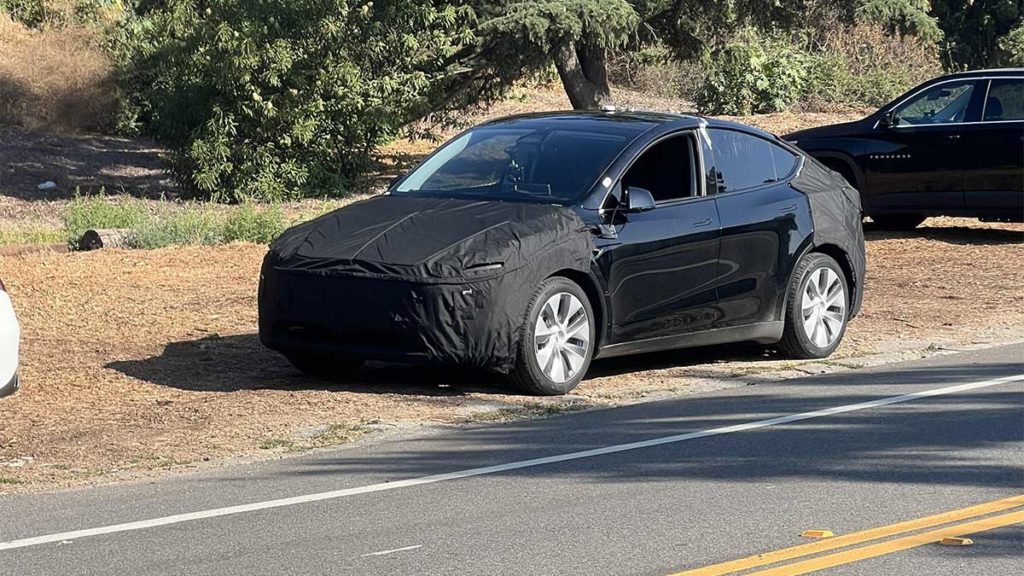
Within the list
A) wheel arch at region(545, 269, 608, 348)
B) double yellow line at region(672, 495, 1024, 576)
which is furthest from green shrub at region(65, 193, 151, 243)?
double yellow line at region(672, 495, 1024, 576)

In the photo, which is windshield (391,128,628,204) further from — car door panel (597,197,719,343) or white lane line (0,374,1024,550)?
white lane line (0,374,1024,550)

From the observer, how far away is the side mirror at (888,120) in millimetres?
18102

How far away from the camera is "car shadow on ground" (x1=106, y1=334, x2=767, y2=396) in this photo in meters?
10.4

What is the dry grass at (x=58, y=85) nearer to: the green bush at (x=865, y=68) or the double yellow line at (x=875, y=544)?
the green bush at (x=865, y=68)

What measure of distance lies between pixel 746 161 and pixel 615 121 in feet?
3.31

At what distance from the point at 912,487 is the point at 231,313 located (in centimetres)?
697

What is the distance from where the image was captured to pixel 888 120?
18141 mm

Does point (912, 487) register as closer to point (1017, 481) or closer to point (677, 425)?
point (1017, 481)

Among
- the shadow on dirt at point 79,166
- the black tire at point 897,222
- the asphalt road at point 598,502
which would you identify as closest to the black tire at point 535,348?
the asphalt road at point 598,502

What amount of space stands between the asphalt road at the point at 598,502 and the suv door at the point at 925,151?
337 inches

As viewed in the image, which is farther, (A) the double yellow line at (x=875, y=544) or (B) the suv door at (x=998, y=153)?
(B) the suv door at (x=998, y=153)

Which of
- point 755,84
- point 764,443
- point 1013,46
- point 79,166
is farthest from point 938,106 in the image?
point 1013,46

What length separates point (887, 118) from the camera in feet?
59.6

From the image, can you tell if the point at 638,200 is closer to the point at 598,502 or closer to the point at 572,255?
the point at 572,255
